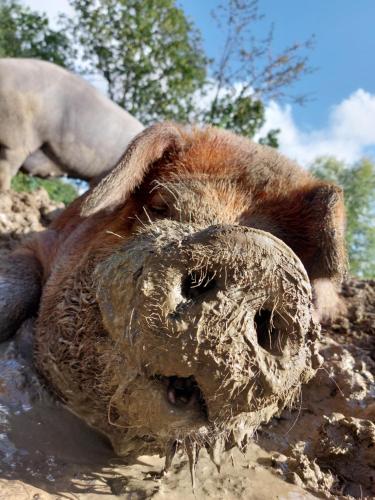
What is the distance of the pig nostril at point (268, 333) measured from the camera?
5.54ft

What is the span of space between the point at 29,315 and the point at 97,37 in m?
17.3

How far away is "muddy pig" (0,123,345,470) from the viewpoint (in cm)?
161

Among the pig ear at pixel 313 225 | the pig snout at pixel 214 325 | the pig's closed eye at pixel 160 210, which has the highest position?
the pig ear at pixel 313 225

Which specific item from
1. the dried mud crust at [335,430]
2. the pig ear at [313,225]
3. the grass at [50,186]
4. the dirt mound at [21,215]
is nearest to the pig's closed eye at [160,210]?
the pig ear at [313,225]

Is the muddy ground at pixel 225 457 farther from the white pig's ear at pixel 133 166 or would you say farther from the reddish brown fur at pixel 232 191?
the white pig's ear at pixel 133 166

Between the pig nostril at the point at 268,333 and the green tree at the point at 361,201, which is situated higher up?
the green tree at the point at 361,201

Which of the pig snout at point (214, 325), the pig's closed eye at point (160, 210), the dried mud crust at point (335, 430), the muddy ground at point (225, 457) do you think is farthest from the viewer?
the dried mud crust at point (335, 430)

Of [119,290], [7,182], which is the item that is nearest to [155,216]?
[119,290]

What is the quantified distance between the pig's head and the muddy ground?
0.14m

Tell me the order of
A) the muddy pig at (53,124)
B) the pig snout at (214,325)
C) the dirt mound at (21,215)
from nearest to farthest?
the pig snout at (214,325) → the dirt mound at (21,215) → the muddy pig at (53,124)

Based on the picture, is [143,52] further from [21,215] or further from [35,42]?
[21,215]

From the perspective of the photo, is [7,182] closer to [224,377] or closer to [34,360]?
[34,360]

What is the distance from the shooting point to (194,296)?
1.65 m

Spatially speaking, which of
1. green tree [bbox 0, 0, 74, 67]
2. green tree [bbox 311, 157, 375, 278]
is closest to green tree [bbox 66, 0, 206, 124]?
green tree [bbox 0, 0, 74, 67]
